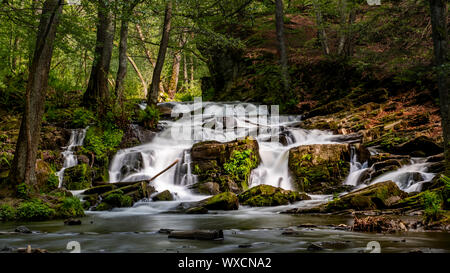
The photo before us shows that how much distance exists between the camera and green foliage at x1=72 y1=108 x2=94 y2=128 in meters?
14.2

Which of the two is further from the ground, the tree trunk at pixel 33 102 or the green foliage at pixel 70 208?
the tree trunk at pixel 33 102

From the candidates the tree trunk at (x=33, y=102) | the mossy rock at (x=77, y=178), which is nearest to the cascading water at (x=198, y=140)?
the mossy rock at (x=77, y=178)

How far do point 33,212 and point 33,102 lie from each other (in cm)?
265

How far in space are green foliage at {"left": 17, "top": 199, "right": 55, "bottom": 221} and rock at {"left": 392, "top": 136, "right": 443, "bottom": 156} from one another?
10088mm

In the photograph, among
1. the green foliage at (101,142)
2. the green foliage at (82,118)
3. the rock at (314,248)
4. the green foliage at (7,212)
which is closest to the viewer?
the rock at (314,248)

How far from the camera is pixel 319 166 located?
37.4 feet

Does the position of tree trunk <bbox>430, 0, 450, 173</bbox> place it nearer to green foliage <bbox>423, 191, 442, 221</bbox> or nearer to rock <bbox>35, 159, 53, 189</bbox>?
green foliage <bbox>423, 191, 442, 221</bbox>

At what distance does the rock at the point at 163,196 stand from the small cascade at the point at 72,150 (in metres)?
3.20

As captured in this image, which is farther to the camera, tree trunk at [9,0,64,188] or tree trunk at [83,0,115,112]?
tree trunk at [83,0,115,112]

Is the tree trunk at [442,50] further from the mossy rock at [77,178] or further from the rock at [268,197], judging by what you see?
the mossy rock at [77,178]

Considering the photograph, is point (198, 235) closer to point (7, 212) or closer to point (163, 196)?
point (7, 212)

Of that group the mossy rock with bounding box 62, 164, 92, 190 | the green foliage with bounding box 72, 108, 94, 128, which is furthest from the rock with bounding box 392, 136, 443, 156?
the green foliage with bounding box 72, 108, 94, 128

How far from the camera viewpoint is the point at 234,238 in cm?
493

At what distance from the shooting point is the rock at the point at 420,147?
10.8m
